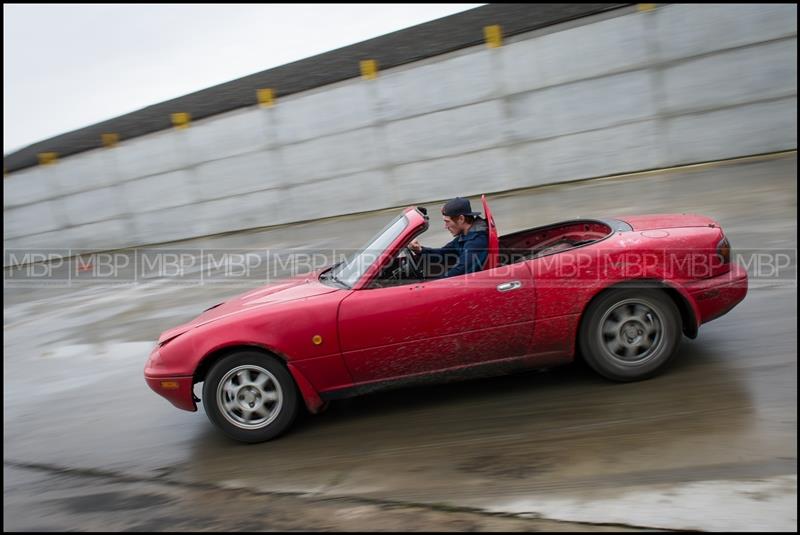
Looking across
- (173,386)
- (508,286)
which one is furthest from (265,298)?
(508,286)

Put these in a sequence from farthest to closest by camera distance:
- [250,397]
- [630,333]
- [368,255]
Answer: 1. [368,255]
2. [250,397]
3. [630,333]

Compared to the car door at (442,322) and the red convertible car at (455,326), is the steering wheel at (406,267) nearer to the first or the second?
the red convertible car at (455,326)

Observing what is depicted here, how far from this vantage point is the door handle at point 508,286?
4070mm

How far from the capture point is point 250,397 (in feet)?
14.2

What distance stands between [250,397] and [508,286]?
1.81 m

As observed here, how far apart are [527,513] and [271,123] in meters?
13.9

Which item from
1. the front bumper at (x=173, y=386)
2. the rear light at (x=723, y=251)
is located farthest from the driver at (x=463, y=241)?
the front bumper at (x=173, y=386)

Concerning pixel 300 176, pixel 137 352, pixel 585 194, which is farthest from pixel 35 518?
pixel 300 176

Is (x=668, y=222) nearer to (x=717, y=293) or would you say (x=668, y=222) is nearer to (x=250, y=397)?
(x=717, y=293)

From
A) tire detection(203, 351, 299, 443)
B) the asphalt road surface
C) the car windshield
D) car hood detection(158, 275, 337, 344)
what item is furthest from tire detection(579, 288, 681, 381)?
tire detection(203, 351, 299, 443)

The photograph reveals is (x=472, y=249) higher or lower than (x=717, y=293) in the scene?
higher

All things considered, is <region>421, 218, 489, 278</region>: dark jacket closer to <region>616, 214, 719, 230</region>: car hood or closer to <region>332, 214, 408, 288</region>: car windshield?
<region>332, 214, 408, 288</region>: car windshield

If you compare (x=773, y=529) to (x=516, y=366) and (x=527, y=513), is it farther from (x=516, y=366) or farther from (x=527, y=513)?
(x=516, y=366)

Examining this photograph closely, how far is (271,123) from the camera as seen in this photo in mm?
15656
